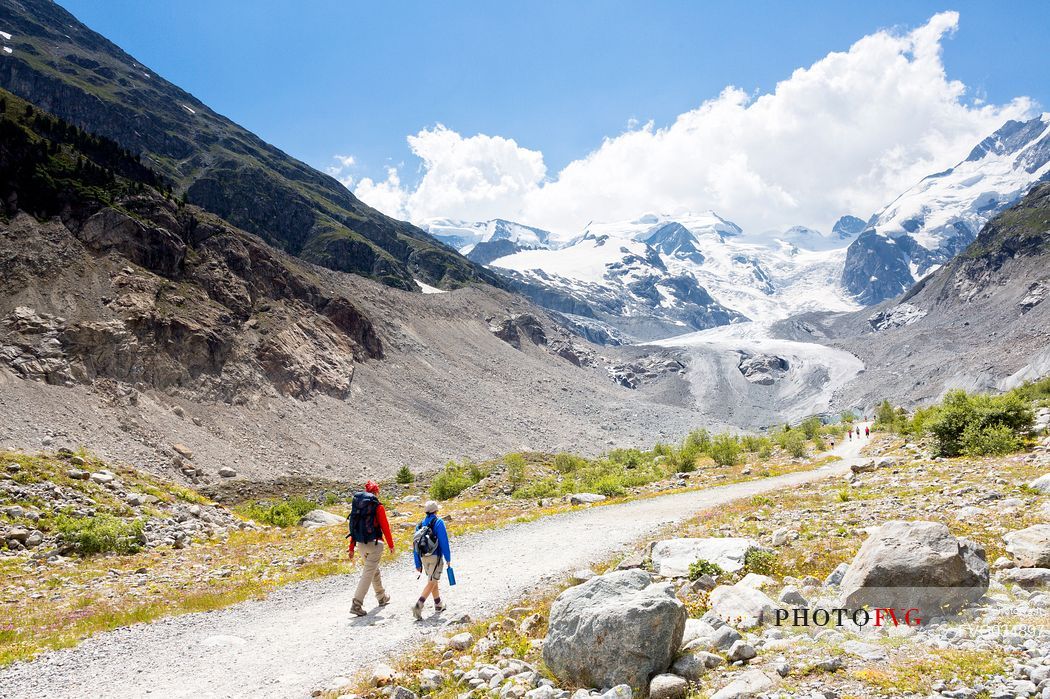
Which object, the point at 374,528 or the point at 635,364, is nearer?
the point at 374,528

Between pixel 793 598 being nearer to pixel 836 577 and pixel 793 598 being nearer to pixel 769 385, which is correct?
pixel 836 577

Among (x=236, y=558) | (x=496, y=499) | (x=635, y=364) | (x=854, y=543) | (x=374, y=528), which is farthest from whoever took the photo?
(x=635, y=364)

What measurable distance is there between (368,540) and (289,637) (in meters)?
2.13

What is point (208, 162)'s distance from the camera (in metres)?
167

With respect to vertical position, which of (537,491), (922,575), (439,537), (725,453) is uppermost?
(922,575)

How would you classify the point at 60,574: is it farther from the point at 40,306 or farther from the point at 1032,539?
the point at 40,306

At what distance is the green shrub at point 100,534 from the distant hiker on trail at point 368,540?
1102 cm

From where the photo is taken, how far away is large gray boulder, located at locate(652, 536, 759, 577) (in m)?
11.0

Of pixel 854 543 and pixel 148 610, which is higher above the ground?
pixel 854 543

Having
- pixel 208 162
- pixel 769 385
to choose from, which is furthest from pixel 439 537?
pixel 208 162

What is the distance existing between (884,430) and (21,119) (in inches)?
3667

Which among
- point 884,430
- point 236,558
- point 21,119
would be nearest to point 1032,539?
point 236,558

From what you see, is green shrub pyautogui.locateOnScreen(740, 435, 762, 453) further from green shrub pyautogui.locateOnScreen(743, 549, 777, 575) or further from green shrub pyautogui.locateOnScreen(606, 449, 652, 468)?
green shrub pyautogui.locateOnScreen(743, 549, 777, 575)

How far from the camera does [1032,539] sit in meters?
9.16
